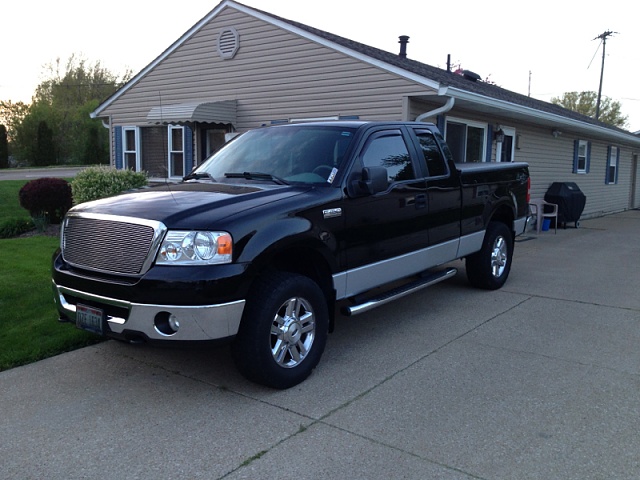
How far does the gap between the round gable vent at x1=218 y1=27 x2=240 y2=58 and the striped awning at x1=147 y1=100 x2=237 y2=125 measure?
129 centimetres

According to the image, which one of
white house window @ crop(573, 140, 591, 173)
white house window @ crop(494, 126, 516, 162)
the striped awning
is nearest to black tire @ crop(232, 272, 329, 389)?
the striped awning

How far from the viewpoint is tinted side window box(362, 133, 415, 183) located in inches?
210

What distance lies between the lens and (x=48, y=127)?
43219 millimetres

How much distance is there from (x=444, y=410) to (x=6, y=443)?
2.81m

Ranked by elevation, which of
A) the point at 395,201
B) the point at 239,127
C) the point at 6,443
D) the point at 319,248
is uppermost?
the point at 239,127

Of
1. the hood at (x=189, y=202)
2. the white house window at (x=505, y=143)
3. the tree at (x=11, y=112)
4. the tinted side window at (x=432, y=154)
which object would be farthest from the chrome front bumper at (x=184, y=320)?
the tree at (x=11, y=112)

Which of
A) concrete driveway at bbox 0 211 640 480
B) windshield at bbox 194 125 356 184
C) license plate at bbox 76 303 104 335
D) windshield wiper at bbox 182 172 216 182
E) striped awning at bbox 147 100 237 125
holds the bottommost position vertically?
concrete driveway at bbox 0 211 640 480

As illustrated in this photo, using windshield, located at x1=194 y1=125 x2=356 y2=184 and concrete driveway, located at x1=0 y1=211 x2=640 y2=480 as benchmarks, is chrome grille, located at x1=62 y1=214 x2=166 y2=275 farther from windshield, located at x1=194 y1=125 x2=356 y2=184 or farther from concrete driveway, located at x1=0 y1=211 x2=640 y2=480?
windshield, located at x1=194 y1=125 x2=356 y2=184

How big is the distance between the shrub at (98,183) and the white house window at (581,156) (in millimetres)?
14058

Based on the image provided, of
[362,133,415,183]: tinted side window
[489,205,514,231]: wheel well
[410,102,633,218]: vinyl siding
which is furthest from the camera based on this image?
[410,102,633,218]: vinyl siding

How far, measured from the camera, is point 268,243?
402cm

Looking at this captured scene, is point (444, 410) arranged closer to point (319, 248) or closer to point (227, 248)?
point (319, 248)

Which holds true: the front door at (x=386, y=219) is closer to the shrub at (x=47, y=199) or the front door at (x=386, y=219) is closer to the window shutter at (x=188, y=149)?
the shrub at (x=47, y=199)

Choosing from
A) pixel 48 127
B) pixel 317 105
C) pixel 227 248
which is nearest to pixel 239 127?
pixel 317 105
